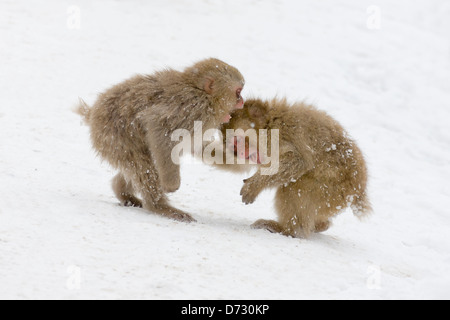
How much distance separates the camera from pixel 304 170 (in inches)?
219

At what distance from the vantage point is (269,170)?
5594 millimetres

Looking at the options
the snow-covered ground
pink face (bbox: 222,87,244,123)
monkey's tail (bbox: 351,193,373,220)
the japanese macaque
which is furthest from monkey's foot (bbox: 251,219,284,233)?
pink face (bbox: 222,87,244,123)

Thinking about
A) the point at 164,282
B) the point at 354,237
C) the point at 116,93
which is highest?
the point at 116,93

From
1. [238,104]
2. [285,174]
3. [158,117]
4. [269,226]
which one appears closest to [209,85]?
[238,104]

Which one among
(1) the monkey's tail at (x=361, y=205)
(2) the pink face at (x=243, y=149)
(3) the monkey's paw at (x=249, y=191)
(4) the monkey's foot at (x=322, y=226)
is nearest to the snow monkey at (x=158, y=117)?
(2) the pink face at (x=243, y=149)

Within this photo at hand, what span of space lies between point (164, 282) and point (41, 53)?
691cm

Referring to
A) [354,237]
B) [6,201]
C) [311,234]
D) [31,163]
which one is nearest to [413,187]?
[354,237]

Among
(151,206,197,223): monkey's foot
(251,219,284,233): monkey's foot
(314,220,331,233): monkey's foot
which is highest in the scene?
(151,206,197,223): monkey's foot

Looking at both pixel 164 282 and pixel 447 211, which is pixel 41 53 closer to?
pixel 447 211

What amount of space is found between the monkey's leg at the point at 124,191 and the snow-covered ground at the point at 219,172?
162mm

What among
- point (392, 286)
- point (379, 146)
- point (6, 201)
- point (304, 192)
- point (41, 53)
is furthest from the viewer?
point (41, 53)

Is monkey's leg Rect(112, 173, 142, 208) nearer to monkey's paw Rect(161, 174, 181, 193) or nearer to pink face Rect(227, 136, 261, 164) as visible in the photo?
monkey's paw Rect(161, 174, 181, 193)

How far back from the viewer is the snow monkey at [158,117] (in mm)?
5445

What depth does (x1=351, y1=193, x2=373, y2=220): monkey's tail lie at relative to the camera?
18.8ft
